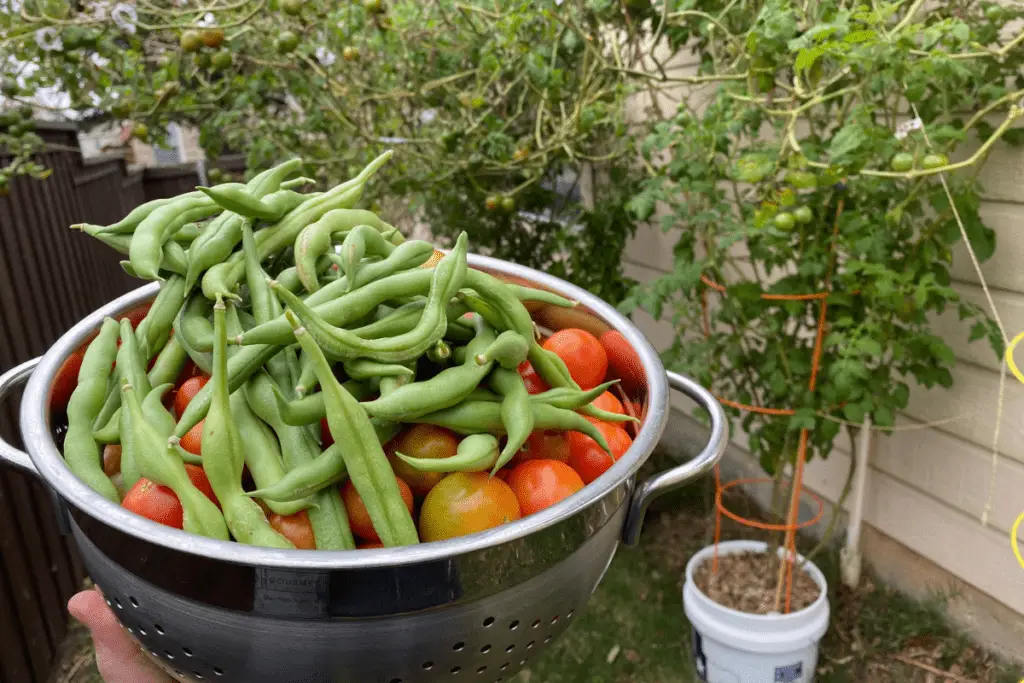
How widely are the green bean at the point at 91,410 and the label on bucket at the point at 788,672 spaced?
7.13 ft

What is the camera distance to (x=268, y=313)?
102cm

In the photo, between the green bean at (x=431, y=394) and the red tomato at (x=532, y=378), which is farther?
the red tomato at (x=532, y=378)

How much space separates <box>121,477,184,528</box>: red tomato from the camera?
0.89 m

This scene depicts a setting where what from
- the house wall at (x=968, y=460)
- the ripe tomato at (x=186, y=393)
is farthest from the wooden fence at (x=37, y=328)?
the house wall at (x=968, y=460)

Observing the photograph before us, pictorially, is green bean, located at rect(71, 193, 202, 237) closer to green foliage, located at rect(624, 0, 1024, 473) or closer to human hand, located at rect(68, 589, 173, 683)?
human hand, located at rect(68, 589, 173, 683)

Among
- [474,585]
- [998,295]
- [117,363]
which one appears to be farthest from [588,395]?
[998,295]

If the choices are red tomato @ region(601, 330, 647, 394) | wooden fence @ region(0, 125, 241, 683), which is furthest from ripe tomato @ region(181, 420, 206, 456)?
wooden fence @ region(0, 125, 241, 683)

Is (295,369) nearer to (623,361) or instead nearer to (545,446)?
(545,446)

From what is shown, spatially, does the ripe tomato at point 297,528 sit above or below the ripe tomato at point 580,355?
below

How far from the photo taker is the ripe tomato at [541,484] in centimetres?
93

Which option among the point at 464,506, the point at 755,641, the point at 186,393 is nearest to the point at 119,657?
the point at 186,393

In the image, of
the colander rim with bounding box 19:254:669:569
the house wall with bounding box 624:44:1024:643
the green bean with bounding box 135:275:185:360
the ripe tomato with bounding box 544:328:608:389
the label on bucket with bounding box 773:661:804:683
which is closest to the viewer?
the colander rim with bounding box 19:254:669:569

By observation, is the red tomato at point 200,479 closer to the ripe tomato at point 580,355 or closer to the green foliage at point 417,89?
the ripe tomato at point 580,355

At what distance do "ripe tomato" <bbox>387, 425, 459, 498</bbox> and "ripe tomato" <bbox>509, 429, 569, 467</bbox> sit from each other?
0.33 ft
